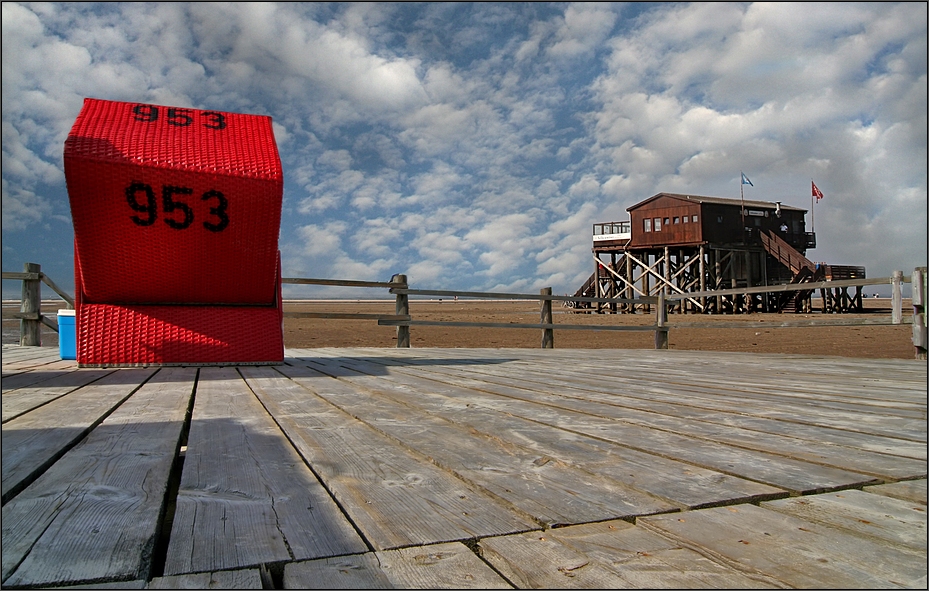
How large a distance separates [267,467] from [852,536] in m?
1.37

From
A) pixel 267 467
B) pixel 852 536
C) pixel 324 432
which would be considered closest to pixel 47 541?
pixel 267 467

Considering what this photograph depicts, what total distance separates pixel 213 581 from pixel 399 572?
30 cm

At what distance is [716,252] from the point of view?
32.0 m

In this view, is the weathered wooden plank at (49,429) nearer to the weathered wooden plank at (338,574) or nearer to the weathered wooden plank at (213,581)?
the weathered wooden plank at (213,581)

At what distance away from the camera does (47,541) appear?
109 centimetres

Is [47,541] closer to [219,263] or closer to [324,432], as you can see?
[324,432]

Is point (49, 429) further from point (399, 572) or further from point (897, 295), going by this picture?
point (897, 295)

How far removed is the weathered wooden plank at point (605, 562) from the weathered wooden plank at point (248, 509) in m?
0.29

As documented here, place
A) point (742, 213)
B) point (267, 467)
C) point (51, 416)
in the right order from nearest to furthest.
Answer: point (267, 467) < point (51, 416) < point (742, 213)

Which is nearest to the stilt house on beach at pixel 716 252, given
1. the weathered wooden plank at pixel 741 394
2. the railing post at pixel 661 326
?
the railing post at pixel 661 326

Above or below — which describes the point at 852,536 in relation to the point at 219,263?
below

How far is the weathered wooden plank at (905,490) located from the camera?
1.40 metres

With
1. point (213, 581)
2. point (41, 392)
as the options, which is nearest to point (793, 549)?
point (213, 581)

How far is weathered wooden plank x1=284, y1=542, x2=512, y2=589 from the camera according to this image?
95 centimetres
